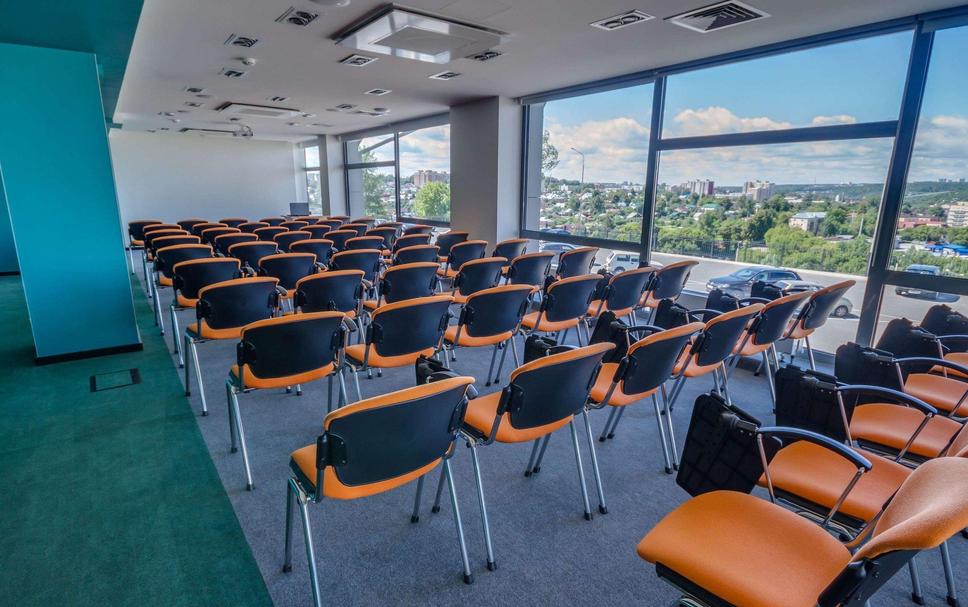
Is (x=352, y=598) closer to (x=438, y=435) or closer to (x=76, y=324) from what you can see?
(x=438, y=435)

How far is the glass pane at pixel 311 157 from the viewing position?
16.2m

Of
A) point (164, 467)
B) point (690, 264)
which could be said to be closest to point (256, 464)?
point (164, 467)

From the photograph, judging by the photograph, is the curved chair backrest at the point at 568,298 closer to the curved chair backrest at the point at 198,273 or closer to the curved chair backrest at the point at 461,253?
the curved chair backrest at the point at 461,253

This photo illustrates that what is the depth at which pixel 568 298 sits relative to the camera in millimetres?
3977

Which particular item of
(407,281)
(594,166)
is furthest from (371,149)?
(407,281)

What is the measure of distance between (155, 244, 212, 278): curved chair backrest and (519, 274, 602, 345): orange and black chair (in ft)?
11.8

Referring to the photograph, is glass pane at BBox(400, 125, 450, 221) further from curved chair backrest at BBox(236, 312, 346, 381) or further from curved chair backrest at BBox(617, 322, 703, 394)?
curved chair backrest at BBox(617, 322, 703, 394)

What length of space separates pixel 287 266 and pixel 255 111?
6.78 m

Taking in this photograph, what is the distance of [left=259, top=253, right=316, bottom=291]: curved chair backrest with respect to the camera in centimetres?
459

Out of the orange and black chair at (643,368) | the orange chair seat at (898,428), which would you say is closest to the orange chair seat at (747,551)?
the orange and black chair at (643,368)

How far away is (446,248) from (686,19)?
4.37m

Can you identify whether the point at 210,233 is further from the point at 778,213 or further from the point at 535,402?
the point at 778,213

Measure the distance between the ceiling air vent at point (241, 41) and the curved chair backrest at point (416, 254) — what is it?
2.68m

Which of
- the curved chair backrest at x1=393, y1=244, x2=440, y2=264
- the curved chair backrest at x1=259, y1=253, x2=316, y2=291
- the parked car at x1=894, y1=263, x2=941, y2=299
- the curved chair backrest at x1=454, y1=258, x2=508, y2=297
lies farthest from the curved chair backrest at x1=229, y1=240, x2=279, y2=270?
the parked car at x1=894, y1=263, x2=941, y2=299
